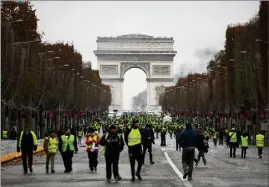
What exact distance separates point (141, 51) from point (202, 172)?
15058 cm

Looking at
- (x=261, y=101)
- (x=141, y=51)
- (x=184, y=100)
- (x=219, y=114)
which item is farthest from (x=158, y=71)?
(x=261, y=101)

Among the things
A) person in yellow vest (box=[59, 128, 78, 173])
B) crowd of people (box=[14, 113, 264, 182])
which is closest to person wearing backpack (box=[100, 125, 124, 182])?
crowd of people (box=[14, 113, 264, 182])

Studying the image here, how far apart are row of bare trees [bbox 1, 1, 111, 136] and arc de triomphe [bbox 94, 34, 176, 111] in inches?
2971

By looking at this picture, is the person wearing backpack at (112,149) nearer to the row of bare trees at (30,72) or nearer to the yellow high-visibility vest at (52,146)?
the yellow high-visibility vest at (52,146)

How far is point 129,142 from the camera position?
24.2 m

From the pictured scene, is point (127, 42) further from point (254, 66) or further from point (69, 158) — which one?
point (69, 158)

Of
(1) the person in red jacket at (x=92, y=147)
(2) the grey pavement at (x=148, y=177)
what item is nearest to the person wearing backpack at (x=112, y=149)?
(2) the grey pavement at (x=148, y=177)

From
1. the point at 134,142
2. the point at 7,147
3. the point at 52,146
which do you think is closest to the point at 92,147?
the point at 52,146

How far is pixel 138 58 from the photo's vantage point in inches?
7087

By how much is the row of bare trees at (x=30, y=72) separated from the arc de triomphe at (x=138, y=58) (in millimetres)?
75471

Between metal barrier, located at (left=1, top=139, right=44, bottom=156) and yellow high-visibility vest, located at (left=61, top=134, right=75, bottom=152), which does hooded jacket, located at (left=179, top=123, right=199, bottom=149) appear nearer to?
yellow high-visibility vest, located at (left=61, top=134, right=75, bottom=152)

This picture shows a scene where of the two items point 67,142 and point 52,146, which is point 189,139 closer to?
point 67,142

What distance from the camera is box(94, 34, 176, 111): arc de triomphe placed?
178 m

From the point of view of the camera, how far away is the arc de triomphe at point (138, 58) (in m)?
178
